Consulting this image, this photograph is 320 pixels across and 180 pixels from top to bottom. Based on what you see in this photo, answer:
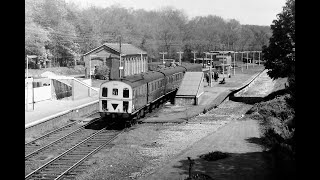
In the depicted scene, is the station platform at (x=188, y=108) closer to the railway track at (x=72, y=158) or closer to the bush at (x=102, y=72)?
the railway track at (x=72, y=158)

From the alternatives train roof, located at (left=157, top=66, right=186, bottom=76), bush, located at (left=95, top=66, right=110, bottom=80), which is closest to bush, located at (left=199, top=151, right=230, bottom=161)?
train roof, located at (left=157, top=66, right=186, bottom=76)

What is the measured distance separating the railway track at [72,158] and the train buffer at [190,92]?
35.3 feet

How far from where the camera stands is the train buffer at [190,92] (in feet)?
96.6

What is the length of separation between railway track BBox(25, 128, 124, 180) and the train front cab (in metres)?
1.24

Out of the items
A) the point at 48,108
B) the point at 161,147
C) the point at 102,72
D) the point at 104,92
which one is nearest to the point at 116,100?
the point at 104,92

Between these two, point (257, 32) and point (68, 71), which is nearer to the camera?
point (68, 71)

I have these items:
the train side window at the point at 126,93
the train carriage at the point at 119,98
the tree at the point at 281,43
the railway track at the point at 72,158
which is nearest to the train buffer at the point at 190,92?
the tree at the point at 281,43

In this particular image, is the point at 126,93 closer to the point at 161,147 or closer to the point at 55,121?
the point at 55,121

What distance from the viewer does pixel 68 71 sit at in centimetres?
5281

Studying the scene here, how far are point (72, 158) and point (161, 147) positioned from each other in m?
3.81

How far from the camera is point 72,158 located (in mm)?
14453

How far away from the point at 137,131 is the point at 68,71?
35.2 m
